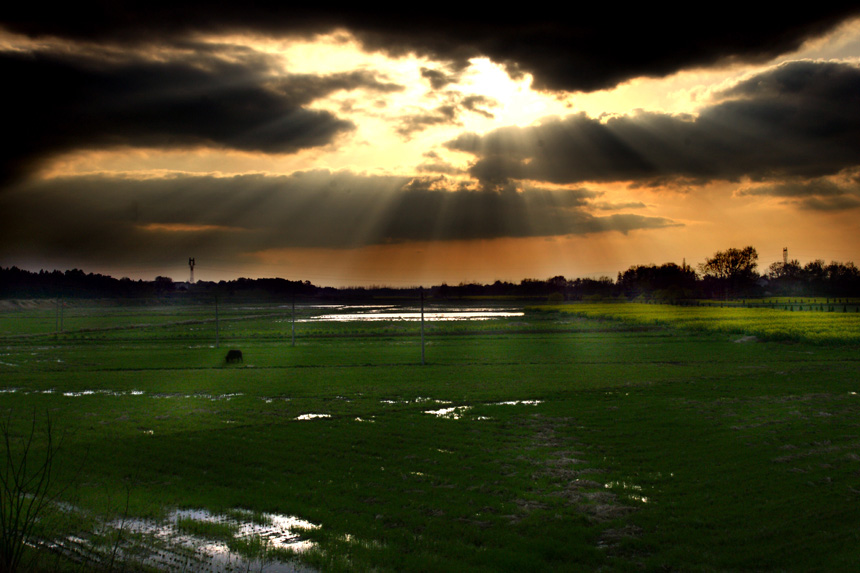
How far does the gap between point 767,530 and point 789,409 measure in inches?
426

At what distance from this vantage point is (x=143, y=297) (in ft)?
652

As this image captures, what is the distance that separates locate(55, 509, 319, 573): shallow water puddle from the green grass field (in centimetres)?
8

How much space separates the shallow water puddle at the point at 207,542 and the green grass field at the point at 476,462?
3.1 inches

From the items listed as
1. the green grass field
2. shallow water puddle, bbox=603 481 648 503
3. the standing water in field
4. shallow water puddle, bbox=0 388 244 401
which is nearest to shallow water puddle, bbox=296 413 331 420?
the green grass field

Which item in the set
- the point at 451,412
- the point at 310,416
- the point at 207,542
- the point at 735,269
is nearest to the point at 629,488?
the point at 207,542

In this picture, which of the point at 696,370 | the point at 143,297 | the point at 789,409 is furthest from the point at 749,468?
the point at 143,297

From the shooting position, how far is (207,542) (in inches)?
298

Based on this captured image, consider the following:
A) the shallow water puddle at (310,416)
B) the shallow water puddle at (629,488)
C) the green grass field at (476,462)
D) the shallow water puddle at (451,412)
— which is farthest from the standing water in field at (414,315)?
the shallow water puddle at (629,488)

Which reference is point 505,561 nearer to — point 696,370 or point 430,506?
point 430,506

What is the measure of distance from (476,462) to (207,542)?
5458mm

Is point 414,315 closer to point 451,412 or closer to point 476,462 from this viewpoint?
point 451,412

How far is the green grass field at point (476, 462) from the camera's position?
723 centimetres

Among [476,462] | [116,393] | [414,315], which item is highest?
[476,462]

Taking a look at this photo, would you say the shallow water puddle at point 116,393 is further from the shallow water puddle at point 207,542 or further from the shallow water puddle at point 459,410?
the shallow water puddle at point 207,542
